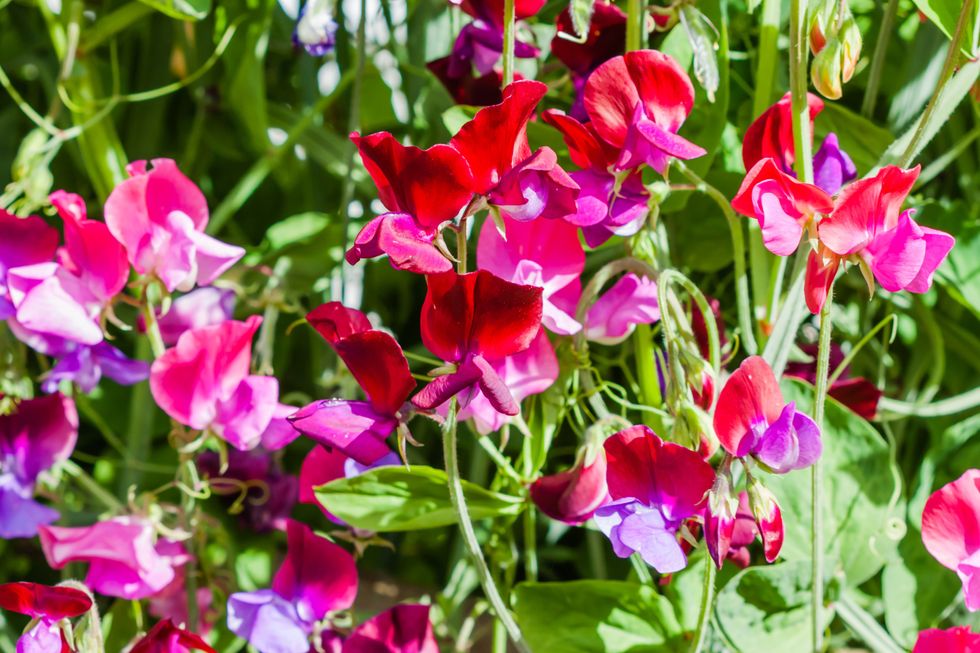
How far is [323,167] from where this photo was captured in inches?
40.8

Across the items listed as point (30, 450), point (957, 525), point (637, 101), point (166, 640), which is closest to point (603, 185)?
point (637, 101)

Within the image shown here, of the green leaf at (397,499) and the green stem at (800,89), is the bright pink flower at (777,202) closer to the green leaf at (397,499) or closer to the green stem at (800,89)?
the green stem at (800,89)

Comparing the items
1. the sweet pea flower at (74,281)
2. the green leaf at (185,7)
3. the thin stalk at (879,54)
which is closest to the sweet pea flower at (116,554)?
the sweet pea flower at (74,281)

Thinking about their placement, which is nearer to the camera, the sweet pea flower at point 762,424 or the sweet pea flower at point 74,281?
the sweet pea flower at point 762,424

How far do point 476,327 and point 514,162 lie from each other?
0.28ft

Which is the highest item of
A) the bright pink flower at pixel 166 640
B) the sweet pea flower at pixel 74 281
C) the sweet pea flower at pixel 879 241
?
the sweet pea flower at pixel 879 241

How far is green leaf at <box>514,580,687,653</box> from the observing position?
70 centimetres

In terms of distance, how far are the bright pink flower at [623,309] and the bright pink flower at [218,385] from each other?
23 cm

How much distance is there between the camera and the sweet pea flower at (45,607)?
612 millimetres

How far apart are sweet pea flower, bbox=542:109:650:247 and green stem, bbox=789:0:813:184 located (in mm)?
90

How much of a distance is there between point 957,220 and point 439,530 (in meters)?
0.49

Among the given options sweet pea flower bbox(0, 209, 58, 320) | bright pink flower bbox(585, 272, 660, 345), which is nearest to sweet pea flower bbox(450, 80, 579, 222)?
bright pink flower bbox(585, 272, 660, 345)

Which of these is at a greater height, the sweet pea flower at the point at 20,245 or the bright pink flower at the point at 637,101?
the bright pink flower at the point at 637,101

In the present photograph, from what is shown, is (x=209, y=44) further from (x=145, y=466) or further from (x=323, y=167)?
(x=145, y=466)
